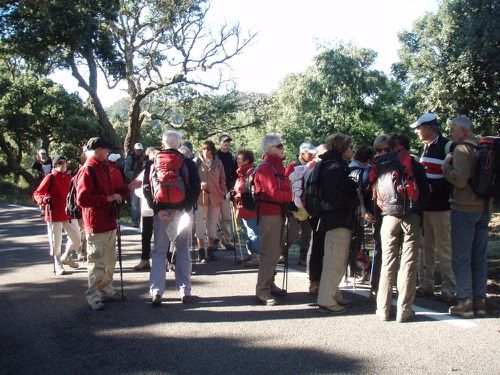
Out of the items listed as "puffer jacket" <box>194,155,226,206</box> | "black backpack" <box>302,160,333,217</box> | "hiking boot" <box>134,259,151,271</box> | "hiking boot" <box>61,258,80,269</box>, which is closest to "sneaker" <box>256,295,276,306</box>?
"black backpack" <box>302,160,333,217</box>

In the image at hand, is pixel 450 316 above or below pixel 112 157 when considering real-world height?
below

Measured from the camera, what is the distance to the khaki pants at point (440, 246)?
5.86 metres

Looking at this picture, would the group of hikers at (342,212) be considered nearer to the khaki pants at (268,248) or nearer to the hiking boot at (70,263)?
the khaki pants at (268,248)

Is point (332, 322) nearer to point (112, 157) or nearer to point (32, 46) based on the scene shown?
point (112, 157)

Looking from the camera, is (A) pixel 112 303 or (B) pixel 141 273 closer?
(A) pixel 112 303

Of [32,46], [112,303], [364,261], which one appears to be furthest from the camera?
[32,46]

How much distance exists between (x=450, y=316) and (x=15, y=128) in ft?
94.6

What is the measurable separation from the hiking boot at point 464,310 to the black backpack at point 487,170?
3.95 feet

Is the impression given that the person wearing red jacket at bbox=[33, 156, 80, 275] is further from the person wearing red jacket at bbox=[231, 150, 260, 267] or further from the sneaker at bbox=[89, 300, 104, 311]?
the person wearing red jacket at bbox=[231, 150, 260, 267]

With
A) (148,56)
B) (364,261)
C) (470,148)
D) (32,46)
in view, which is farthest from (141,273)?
(148,56)

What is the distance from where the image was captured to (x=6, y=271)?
780 cm

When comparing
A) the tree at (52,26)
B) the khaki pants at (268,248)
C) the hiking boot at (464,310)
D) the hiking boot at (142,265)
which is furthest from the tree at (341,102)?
the hiking boot at (464,310)

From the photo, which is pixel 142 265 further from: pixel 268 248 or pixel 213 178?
pixel 268 248

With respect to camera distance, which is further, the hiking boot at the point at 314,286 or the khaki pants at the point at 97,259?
the hiking boot at the point at 314,286
